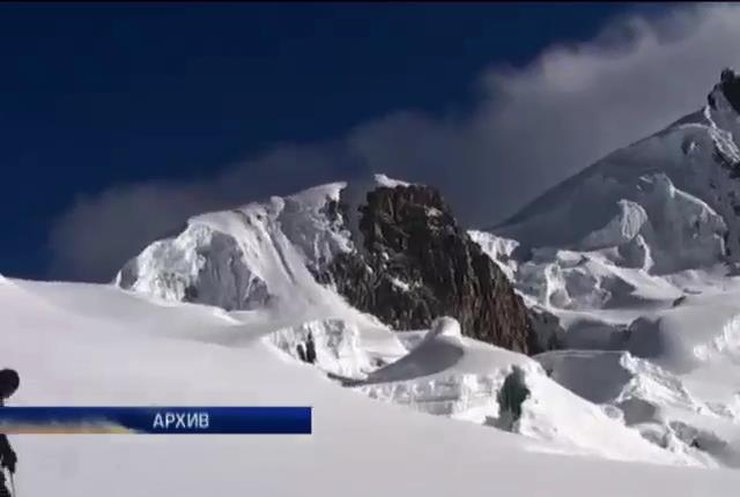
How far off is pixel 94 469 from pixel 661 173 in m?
177

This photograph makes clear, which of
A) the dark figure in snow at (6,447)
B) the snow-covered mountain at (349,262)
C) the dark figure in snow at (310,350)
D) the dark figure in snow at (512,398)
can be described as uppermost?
the snow-covered mountain at (349,262)

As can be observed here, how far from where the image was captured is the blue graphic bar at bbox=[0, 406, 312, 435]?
20.9 meters

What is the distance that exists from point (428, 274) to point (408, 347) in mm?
54451

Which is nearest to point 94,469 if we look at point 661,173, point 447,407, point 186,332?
point 447,407

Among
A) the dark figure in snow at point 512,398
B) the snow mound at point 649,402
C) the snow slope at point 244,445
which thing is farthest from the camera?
the snow mound at point 649,402

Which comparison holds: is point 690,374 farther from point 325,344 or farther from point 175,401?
point 175,401

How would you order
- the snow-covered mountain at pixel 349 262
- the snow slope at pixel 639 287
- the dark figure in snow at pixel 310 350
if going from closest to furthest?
A: 1. the dark figure in snow at pixel 310 350
2. the snow slope at pixel 639 287
3. the snow-covered mountain at pixel 349 262

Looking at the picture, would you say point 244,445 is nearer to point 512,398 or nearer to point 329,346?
point 512,398

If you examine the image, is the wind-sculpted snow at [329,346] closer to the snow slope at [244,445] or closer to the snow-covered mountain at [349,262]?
the snow-covered mountain at [349,262]

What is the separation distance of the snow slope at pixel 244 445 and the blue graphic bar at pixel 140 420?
2992mm

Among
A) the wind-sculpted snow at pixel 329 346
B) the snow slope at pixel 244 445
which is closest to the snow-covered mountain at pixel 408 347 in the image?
the snow slope at pixel 244 445

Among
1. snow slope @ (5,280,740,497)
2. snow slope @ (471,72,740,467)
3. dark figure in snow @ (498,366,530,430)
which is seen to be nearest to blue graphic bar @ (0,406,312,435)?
snow slope @ (5,280,740,497)

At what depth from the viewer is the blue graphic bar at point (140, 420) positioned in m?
20.9

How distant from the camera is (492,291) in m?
161
